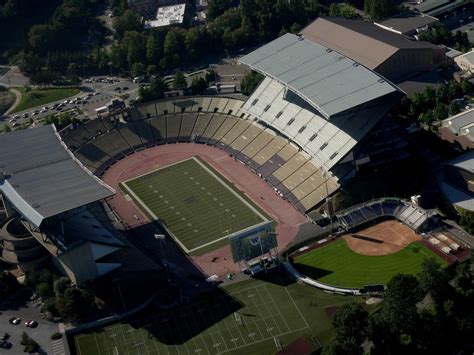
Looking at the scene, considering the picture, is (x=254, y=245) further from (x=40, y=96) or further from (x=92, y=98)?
(x=40, y=96)

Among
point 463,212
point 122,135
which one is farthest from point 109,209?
point 463,212

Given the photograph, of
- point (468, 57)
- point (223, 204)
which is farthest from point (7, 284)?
point (468, 57)

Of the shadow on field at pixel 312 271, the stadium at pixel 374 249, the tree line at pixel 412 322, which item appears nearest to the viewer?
the tree line at pixel 412 322

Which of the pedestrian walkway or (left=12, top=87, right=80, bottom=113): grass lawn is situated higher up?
the pedestrian walkway

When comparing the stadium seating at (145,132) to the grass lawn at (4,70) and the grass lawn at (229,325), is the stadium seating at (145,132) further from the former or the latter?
the grass lawn at (4,70)

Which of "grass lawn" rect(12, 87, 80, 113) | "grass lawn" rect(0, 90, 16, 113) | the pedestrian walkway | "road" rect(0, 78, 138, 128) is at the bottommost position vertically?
"grass lawn" rect(0, 90, 16, 113)

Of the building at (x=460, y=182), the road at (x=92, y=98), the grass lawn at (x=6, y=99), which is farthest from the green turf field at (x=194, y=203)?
the grass lawn at (x=6, y=99)

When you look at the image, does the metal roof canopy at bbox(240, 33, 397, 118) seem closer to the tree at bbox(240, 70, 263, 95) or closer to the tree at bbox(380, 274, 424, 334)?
the tree at bbox(240, 70, 263, 95)

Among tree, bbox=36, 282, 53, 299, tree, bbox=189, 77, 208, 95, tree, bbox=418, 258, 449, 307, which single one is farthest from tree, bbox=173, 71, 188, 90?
tree, bbox=418, 258, 449, 307
